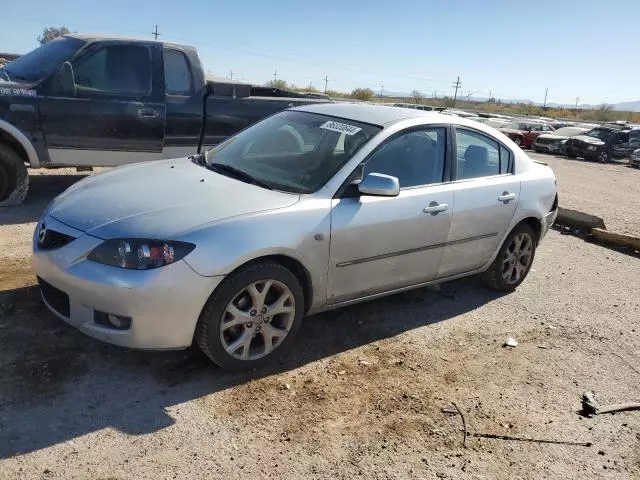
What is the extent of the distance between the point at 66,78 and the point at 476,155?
4.70 m

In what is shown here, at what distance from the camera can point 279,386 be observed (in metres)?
3.50

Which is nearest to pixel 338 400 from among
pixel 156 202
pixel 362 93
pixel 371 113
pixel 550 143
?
pixel 156 202

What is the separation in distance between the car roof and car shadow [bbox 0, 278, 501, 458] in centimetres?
158

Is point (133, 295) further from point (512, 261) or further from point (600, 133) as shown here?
point (600, 133)

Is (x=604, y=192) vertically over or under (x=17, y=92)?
under

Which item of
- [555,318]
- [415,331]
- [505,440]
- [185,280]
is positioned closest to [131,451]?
[185,280]

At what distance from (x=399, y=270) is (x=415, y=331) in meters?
0.56

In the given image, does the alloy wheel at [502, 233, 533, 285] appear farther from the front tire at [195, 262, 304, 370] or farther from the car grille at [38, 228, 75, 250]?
the car grille at [38, 228, 75, 250]

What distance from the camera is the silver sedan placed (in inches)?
125

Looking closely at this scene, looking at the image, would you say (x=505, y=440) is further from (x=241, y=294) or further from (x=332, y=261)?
(x=241, y=294)

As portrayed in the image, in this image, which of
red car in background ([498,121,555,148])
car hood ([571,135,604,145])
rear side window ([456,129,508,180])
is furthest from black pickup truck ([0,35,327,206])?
red car in background ([498,121,555,148])

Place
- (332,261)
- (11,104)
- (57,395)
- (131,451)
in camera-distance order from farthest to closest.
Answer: (11,104), (332,261), (57,395), (131,451)

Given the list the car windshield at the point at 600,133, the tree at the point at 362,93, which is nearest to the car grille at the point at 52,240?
the car windshield at the point at 600,133

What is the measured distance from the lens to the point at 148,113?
6.98 meters
